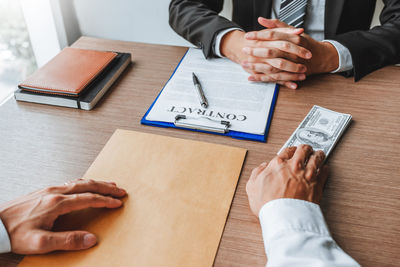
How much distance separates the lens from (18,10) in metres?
1.95

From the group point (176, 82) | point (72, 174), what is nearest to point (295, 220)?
point (72, 174)

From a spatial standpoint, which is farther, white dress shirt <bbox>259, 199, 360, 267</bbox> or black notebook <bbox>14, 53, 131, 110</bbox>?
black notebook <bbox>14, 53, 131, 110</bbox>

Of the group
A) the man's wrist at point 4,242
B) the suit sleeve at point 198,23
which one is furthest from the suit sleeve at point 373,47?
the man's wrist at point 4,242

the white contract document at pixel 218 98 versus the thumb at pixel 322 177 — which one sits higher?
the white contract document at pixel 218 98

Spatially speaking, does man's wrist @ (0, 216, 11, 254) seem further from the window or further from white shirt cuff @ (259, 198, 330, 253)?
the window

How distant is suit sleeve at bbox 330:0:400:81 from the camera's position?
1.11 metres

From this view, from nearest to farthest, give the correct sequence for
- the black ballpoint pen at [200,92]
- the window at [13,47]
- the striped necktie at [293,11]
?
the black ballpoint pen at [200,92], the striped necktie at [293,11], the window at [13,47]

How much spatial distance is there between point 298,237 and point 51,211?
0.44m

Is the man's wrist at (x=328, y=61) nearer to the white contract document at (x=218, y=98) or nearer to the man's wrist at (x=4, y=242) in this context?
the white contract document at (x=218, y=98)

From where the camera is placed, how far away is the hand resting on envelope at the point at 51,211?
2.02ft

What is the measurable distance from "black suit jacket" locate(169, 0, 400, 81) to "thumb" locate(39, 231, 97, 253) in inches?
29.9

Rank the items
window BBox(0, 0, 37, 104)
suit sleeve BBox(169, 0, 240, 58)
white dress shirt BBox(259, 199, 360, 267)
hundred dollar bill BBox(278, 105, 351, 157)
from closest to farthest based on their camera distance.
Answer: white dress shirt BBox(259, 199, 360, 267)
hundred dollar bill BBox(278, 105, 351, 157)
suit sleeve BBox(169, 0, 240, 58)
window BBox(0, 0, 37, 104)

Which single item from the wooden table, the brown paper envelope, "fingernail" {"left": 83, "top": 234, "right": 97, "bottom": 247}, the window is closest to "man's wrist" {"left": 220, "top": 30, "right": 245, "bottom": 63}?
the wooden table

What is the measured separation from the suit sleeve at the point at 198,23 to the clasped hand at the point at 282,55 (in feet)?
0.25
